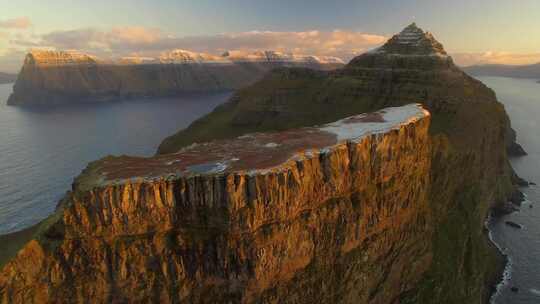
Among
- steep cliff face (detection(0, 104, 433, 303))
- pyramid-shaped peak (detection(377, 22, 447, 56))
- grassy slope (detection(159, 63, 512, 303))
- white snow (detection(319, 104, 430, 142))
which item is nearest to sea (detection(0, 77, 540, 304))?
grassy slope (detection(159, 63, 512, 303))

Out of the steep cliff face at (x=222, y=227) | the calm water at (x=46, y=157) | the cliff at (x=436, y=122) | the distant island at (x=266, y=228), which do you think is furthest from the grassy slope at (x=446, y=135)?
the calm water at (x=46, y=157)

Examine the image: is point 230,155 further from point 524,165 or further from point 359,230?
point 524,165

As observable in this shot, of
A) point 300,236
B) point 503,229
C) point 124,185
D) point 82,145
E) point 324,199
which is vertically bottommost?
point 503,229

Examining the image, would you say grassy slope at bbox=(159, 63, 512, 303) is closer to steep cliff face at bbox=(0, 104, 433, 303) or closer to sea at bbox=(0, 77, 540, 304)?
sea at bbox=(0, 77, 540, 304)

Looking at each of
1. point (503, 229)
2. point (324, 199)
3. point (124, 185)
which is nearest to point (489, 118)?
point (503, 229)

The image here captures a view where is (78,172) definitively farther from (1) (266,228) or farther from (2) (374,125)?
(2) (374,125)

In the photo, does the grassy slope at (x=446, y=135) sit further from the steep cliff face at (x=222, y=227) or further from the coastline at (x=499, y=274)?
the steep cliff face at (x=222, y=227)
